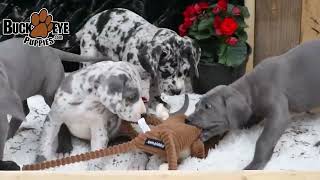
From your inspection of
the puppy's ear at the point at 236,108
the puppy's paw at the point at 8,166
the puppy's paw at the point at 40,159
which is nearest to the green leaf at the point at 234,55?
the puppy's ear at the point at 236,108

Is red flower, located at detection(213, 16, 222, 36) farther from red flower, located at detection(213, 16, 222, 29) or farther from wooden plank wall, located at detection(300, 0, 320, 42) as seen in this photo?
wooden plank wall, located at detection(300, 0, 320, 42)

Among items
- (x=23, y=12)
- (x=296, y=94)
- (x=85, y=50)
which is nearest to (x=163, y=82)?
(x=85, y=50)

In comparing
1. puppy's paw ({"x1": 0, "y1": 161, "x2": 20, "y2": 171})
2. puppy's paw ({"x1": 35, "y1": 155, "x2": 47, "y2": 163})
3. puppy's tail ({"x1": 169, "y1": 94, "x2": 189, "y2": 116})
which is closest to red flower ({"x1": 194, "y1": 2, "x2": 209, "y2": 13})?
puppy's tail ({"x1": 169, "y1": 94, "x2": 189, "y2": 116})

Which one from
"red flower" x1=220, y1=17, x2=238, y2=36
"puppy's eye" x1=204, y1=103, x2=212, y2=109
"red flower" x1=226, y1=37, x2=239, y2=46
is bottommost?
"puppy's eye" x1=204, y1=103, x2=212, y2=109

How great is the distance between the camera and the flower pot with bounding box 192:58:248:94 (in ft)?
10.3

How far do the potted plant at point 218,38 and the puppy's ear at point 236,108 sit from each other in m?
0.86

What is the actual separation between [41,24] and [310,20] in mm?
1519

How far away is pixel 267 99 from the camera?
2.22 meters

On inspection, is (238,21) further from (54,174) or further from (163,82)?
(54,174)

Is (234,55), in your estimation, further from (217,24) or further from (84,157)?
(84,157)

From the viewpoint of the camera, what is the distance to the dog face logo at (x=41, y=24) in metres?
2.76

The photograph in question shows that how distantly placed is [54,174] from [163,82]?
1184 mm

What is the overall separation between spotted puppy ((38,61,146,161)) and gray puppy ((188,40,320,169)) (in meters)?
0.29

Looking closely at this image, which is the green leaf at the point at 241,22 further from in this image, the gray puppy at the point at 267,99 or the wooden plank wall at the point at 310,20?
the gray puppy at the point at 267,99
